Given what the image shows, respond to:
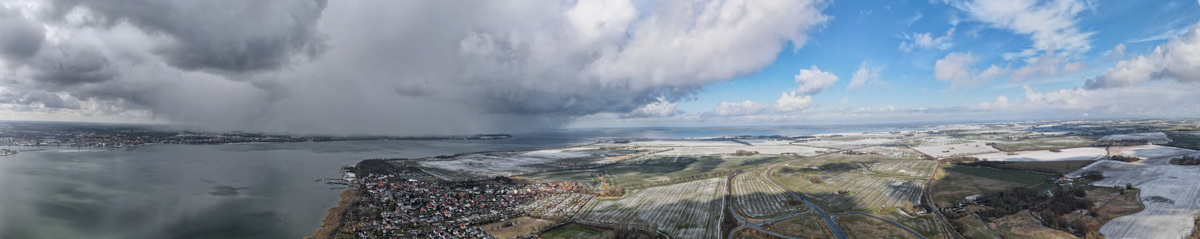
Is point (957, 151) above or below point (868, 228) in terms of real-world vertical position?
above

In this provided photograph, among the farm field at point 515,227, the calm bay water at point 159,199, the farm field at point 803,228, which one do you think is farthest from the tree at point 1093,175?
the calm bay water at point 159,199

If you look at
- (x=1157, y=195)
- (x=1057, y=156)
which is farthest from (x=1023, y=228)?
(x=1057, y=156)

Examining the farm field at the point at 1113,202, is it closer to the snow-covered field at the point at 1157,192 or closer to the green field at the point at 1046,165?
the snow-covered field at the point at 1157,192

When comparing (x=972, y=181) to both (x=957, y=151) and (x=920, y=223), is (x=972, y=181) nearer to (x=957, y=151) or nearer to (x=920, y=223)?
(x=920, y=223)

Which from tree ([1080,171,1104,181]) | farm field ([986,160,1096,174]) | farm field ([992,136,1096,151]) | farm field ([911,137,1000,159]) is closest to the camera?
tree ([1080,171,1104,181])

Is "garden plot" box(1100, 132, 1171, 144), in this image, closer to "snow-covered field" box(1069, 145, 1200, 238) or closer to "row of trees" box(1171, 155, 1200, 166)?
A: "snow-covered field" box(1069, 145, 1200, 238)

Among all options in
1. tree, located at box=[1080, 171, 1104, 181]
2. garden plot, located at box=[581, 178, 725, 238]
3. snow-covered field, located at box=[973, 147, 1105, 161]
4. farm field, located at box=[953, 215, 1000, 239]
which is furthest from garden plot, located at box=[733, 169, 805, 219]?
snow-covered field, located at box=[973, 147, 1105, 161]
